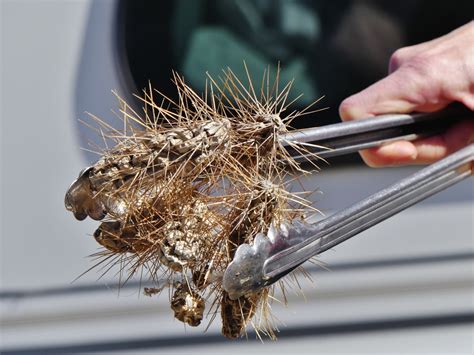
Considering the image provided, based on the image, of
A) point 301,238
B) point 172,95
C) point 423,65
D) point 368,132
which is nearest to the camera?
point 301,238

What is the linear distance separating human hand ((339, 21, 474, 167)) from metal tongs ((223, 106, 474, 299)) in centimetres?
2

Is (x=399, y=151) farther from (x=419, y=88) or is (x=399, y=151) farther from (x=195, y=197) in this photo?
(x=195, y=197)

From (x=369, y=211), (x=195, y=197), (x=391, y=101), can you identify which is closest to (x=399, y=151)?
(x=391, y=101)

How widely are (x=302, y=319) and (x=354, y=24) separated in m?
0.60

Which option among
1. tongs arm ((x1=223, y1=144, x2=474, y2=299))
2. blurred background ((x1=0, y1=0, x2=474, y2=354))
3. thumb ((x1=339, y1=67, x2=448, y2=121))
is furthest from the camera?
blurred background ((x1=0, y1=0, x2=474, y2=354))

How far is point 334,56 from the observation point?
1.88 metres

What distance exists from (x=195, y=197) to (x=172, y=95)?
91cm

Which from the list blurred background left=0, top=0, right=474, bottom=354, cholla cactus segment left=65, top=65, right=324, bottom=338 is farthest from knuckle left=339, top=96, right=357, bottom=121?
blurred background left=0, top=0, right=474, bottom=354

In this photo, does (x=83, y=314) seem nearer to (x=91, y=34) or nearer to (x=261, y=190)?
(x=91, y=34)

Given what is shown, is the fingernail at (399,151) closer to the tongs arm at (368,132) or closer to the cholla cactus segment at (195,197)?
the tongs arm at (368,132)

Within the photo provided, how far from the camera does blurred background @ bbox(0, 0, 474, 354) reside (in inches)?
70.1

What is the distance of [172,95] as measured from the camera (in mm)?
1774

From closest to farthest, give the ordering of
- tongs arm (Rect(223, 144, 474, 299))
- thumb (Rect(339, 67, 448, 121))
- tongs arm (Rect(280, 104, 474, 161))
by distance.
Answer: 1. tongs arm (Rect(223, 144, 474, 299))
2. tongs arm (Rect(280, 104, 474, 161))
3. thumb (Rect(339, 67, 448, 121))

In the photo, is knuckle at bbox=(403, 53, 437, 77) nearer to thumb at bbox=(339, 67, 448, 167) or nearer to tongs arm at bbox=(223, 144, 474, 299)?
thumb at bbox=(339, 67, 448, 167)
